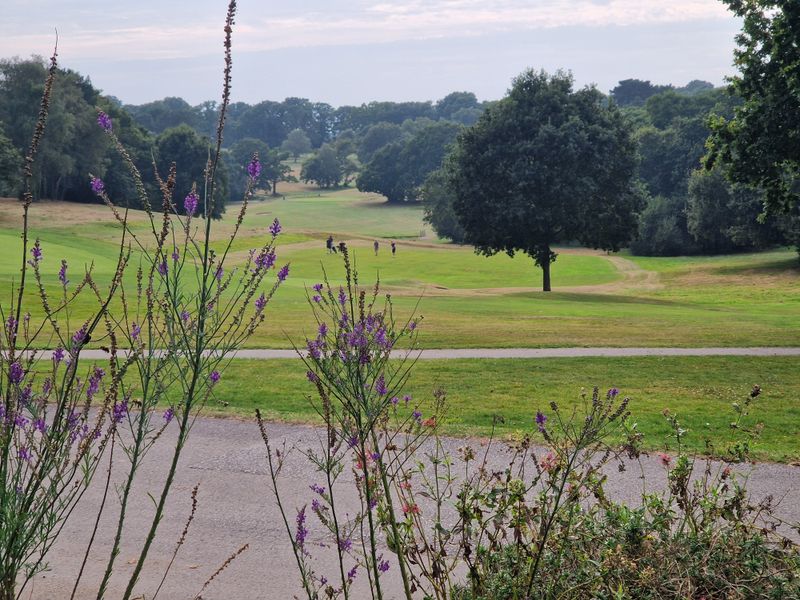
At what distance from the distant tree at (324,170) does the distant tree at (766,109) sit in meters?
134

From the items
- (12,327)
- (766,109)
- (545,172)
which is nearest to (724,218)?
(545,172)

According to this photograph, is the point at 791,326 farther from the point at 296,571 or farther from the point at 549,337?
the point at 296,571

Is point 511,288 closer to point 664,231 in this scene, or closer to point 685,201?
point 664,231

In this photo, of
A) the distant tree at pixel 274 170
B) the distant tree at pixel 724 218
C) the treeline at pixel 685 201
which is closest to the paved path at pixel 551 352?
the treeline at pixel 685 201

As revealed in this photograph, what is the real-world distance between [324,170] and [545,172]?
114 metres

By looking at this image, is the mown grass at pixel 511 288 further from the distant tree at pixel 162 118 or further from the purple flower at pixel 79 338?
the distant tree at pixel 162 118

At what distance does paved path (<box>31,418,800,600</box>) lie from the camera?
23.1 feet

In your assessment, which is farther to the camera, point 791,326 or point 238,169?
point 238,169

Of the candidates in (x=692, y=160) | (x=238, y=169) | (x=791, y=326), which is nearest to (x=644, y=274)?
(x=692, y=160)

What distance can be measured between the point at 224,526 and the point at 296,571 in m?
1.23

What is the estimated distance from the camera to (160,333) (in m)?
4.51

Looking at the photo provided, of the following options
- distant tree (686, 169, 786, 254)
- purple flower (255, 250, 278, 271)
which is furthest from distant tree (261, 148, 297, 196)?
purple flower (255, 250, 278, 271)

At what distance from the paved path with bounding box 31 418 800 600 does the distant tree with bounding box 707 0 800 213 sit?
13193mm

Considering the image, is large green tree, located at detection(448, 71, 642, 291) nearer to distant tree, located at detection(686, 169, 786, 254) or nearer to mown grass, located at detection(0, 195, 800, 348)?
mown grass, located at detection(0, 195, 800, 348)
